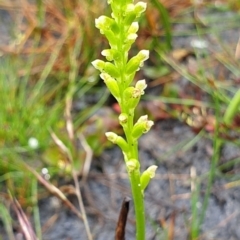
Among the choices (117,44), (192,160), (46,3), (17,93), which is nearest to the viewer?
(117,44)

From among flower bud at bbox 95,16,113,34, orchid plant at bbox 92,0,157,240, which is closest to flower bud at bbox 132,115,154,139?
orchid plant at bbox 92,0,157,240

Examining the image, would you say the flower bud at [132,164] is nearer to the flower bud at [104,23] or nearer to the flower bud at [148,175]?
the flower bud at [148,175]

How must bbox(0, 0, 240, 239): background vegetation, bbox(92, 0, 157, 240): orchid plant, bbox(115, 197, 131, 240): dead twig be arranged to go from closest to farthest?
bbox(92, 0, 157, 240): orchid plant, bbox(115, 197, 131, 240): dead twig, bbox(0, 0, 240, 239): background vegetation

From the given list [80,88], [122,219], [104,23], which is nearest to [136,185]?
[122,219]

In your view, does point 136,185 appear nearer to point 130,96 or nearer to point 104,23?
point 130,96

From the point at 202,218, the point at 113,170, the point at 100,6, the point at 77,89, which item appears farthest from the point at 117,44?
the point at 100,6

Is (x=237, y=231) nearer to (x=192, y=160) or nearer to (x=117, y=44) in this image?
(x=192, y=160)

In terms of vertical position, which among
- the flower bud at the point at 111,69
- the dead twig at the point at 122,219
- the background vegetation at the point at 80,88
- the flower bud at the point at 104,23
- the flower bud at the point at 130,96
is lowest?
the background vegetation at the point at 80,88

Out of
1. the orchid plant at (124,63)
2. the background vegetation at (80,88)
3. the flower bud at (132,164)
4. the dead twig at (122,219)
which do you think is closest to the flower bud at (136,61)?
the orchid plant at (124,63)

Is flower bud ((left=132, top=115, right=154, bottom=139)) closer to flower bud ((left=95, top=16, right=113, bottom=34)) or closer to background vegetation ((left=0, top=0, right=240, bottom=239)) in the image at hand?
flower bud ((left=95, top=16, right=113, bottom=34))

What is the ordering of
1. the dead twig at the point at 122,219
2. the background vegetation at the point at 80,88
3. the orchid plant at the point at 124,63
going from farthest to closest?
the background vegetation at the point at 80,88
the dead twig at the point at 122,219
the orchid plant at the point at 124,63

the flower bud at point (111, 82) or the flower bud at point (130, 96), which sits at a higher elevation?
the flower bud at point (111, 82)
